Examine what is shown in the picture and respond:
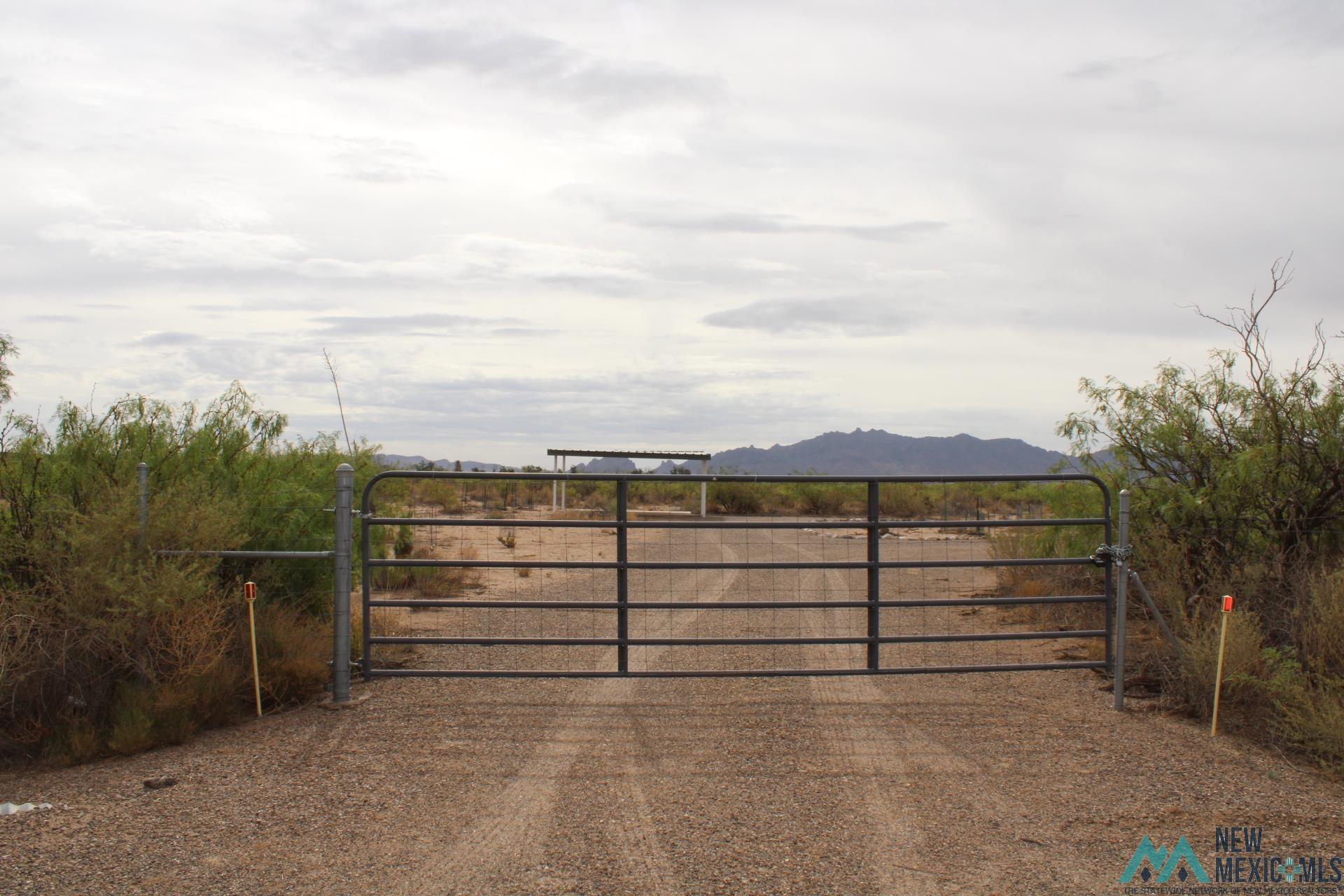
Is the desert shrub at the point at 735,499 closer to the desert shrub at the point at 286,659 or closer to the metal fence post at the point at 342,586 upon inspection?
the desert shrub at the point at 286,659

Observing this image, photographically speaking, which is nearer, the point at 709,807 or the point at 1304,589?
the point at 709,807

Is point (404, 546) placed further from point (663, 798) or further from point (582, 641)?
point (663, 798)

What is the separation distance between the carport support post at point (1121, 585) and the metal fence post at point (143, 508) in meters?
8.13

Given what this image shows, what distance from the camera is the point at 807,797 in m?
6.44

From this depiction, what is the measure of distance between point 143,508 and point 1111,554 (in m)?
8.27

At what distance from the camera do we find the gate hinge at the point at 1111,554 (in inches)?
347

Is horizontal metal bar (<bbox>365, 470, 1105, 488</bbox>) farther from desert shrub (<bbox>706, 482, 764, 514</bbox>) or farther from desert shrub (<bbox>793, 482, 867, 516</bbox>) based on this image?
desert shrub (<bbox>793, 482, 867, 516</bbox>)

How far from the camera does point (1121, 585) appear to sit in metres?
8.84

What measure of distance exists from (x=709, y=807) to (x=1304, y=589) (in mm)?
5896

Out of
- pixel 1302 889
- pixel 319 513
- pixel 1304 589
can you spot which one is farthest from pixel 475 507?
pixel 1302 889

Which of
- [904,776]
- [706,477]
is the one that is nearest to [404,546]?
[706,477]

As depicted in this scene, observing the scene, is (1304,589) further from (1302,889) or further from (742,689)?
(742,689)

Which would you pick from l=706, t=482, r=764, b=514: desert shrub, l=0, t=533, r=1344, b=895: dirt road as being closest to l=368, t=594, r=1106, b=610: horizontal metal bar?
l=0, t=533, r=1344, b=895: dirt road

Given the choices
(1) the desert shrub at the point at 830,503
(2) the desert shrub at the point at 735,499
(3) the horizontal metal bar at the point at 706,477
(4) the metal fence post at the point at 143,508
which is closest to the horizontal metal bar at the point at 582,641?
(3) the horizontal metal bar at the point at 706,477
